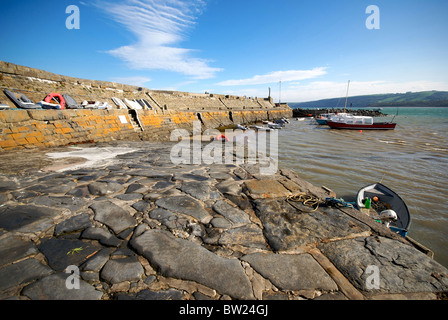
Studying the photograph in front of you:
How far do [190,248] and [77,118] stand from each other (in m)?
9.19

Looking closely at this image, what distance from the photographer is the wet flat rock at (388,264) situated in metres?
1.64

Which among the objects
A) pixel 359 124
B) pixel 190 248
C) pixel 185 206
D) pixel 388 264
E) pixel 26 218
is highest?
pixel 359 124

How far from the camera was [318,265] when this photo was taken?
1.84m

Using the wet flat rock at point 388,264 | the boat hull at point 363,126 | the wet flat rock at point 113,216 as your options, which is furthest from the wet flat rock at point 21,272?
the boat hull at point 363,126

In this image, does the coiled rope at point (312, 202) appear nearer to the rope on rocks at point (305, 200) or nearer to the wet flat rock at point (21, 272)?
the rope on rocks at point (305, 200)

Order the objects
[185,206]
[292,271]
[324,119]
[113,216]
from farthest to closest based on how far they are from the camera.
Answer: [324,119] < [185,206] < [113,216] < [292,271]

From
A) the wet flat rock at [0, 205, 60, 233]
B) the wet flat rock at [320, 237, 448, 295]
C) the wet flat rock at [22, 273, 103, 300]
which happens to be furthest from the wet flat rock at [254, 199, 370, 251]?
the wet flat rock at [0, 205, 60, 233]

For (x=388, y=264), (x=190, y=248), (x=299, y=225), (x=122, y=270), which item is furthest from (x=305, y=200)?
(x=122, y=270)

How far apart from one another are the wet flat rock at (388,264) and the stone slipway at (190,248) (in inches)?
0.4

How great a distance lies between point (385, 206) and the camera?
208 inches

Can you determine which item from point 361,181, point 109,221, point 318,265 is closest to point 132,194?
point 109,221

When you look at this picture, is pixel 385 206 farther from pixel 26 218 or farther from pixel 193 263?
pixel 26 218

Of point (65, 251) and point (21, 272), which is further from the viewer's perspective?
point (65, 251)
